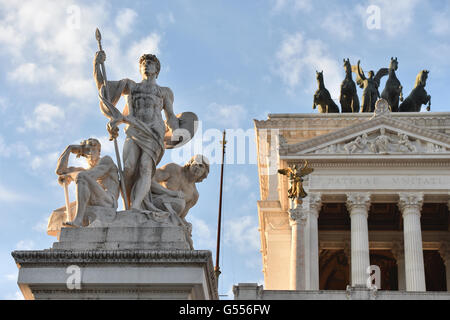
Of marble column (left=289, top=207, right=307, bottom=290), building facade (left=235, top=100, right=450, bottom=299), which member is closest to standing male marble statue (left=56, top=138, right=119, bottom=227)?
marble column (left=289, top=207, right=307, bottom=290)

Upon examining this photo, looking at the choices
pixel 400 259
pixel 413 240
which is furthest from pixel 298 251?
pixel 400 259

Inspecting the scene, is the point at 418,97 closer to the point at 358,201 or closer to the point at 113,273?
the point at 358,201

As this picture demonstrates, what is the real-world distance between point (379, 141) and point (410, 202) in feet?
12.8

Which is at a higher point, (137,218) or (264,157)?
(264,157)

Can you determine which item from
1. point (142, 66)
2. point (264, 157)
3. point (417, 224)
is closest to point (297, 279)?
point (417, 224)

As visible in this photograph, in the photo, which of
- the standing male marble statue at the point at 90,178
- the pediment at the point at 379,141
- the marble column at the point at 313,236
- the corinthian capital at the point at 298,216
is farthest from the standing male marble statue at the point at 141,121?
the pediment at the point at 379,141

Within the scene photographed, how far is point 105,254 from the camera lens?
10391 millimetres

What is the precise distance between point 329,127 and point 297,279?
2104cm

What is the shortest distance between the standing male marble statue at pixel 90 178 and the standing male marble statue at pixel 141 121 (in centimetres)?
22

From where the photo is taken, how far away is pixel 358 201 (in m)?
52.6

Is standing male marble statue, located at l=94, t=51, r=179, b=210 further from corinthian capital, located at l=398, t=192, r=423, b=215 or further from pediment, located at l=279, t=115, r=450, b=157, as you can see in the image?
corinthian capital, located at l=398, t=192, r=423, b=215

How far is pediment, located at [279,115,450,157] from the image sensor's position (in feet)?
174
